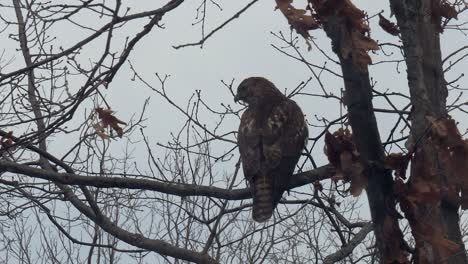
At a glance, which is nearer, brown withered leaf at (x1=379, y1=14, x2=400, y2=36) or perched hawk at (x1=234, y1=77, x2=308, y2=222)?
brown withered leaf at (x1=379, y1=14, x2=400, y2=36)

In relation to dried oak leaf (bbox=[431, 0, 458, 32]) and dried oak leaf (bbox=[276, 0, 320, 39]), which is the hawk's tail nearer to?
dried oak leaf (bbox=[431, 0, 458, 32])

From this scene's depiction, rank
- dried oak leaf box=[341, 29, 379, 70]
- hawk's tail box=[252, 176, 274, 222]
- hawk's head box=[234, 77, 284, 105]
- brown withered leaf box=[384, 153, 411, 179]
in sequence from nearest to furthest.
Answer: dried oak leaf box=[341, 29, 379, 70], brown withered leaf box=[384, 153, 411, 179], hawk's tail box=[252, 176, 274, 222], hawk's head box=[234, 77, 284, 105]

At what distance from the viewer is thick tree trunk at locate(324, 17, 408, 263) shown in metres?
3.64

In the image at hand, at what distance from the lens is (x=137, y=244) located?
5.30 meters

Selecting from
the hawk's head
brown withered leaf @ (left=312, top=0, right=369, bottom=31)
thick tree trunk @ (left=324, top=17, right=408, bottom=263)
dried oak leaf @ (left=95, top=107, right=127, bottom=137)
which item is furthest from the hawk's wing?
brown withered leaf @ (left=312, top=0, right=369, bottom=31)

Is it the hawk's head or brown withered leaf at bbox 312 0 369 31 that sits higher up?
the hawk's head

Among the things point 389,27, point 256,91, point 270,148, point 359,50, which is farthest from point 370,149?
point 256,91

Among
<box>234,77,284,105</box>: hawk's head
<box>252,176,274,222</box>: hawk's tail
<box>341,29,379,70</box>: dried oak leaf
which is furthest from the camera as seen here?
<box>234,77,284,105</box>: hawk's head

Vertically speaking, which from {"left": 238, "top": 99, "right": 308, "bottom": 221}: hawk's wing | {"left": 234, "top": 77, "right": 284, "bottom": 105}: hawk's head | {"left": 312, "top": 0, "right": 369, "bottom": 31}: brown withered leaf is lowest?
{"left": 312, "top": 0, "right": 369, "bottom": 31}: brown withered leaf

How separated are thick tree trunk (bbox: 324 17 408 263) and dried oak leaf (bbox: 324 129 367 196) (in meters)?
0.05

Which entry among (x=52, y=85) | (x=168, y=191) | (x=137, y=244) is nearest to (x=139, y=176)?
(x=168, y=191)

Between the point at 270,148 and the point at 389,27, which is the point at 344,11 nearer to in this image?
the point at 389,27

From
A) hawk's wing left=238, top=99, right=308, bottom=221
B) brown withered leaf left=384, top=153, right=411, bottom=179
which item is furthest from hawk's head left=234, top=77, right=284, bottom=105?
brown withered leaf left=384, top=153, right=411, bottom=179

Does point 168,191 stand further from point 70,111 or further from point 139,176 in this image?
point 70,111
